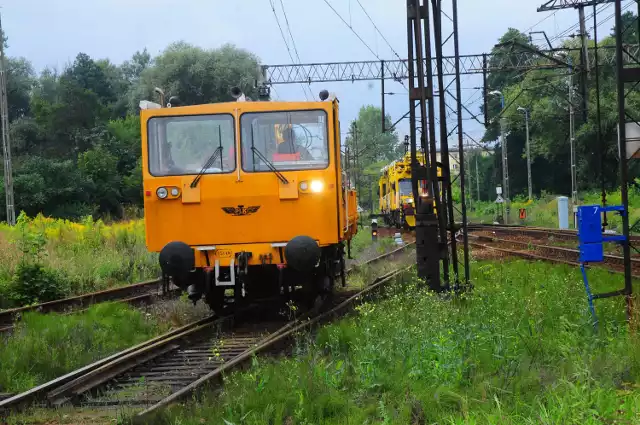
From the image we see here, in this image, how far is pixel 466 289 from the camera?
1166 cm

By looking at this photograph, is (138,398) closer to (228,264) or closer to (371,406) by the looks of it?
(371,406)

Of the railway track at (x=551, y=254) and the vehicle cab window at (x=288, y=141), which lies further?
the railway track at (x=551, y=254)

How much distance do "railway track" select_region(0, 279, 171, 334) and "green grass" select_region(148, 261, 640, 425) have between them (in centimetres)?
569

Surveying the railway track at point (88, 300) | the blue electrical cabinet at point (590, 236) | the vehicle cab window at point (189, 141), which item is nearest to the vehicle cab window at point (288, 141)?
the vehicle cab window at point (189, 141)

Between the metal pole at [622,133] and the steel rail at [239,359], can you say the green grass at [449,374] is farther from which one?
the metal pole at [622,133]

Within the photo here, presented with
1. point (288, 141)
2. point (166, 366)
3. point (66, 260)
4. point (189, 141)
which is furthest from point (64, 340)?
point (66, 260)

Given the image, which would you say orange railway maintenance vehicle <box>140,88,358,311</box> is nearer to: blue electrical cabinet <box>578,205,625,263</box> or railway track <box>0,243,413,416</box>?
railway track <box>0,243,413,416</box>

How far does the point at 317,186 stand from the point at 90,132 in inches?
1869

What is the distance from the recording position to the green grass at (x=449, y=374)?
17.7 feet

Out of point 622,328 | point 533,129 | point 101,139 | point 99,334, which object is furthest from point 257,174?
point 533,129

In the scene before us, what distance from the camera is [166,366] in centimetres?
835

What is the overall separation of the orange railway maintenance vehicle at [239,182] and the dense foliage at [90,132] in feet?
113

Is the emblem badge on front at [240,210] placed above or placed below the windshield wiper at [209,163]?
below

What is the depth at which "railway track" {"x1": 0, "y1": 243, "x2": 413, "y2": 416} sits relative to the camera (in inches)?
269
